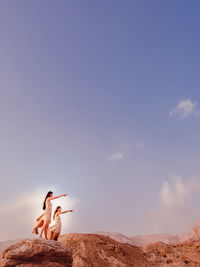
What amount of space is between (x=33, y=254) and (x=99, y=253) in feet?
58.2

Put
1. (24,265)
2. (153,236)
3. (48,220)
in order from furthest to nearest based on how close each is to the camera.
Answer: (153,236) → (48,220) → (24,265)

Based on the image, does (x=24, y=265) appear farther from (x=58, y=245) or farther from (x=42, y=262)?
(x=58, y=245)

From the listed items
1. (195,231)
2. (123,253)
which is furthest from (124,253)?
(195,231)

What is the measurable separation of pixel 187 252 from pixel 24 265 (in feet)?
79.1

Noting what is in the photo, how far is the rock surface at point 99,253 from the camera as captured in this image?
2303 cm

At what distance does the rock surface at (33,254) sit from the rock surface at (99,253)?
15.0m

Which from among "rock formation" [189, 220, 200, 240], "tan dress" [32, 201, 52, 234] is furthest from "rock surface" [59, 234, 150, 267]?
"rock formation" [189, 220, 200, 240]

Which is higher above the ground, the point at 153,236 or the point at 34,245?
the point at 153,236

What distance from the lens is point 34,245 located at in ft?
28.1

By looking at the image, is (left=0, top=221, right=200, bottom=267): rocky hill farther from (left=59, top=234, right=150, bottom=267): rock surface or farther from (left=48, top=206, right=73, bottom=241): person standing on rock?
(left=48, top=206, right=73, bottom=241): person standing on rock

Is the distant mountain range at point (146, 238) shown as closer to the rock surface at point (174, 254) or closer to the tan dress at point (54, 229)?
the rock surface at point (174, 254)

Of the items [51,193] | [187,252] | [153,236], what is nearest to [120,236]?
[153,236]

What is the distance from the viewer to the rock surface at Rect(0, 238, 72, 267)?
8328 mm

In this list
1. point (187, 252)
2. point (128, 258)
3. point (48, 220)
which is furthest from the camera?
point (187, 252)
